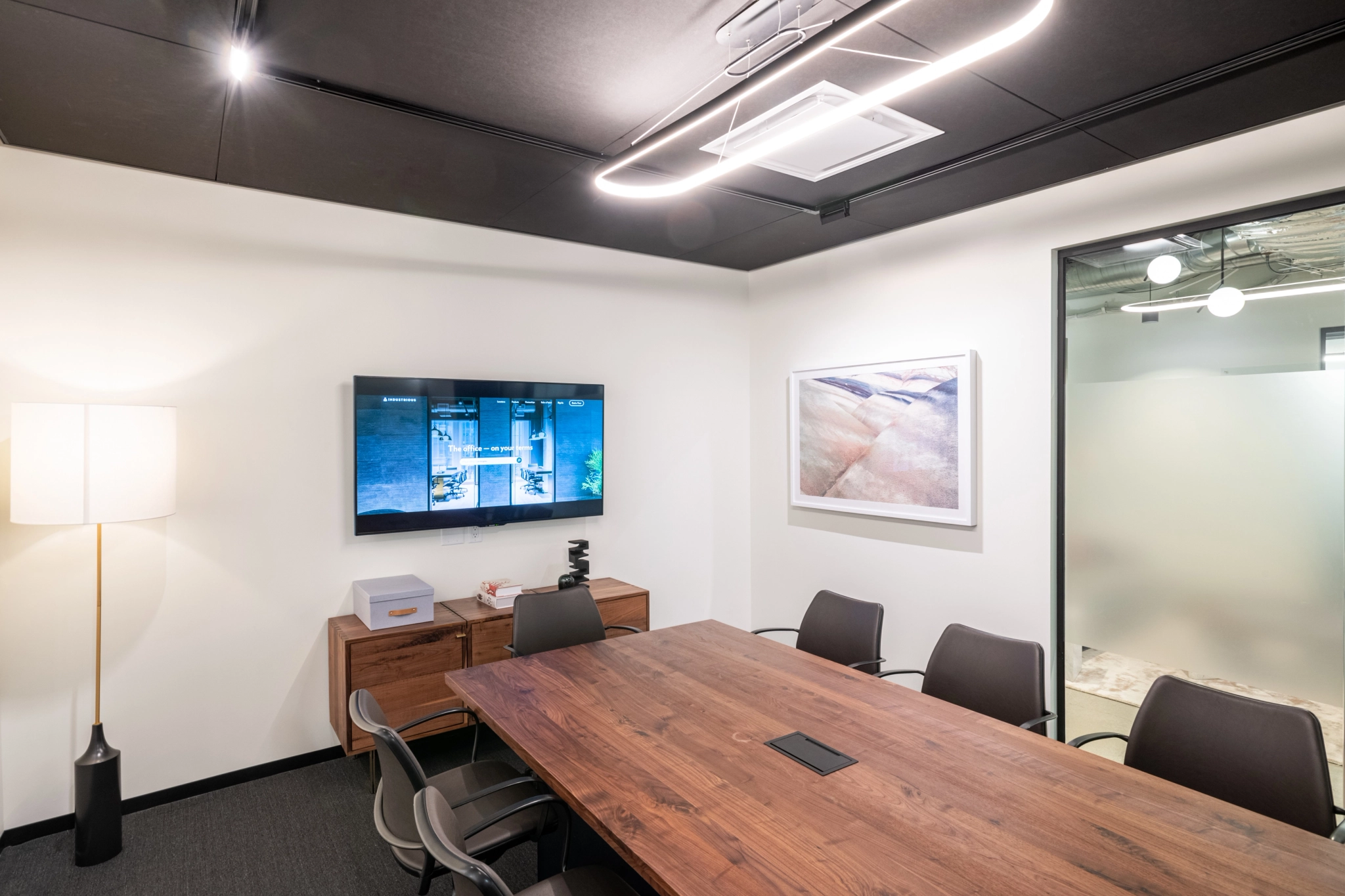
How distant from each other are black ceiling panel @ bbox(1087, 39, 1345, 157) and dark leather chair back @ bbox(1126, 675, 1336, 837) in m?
2.00

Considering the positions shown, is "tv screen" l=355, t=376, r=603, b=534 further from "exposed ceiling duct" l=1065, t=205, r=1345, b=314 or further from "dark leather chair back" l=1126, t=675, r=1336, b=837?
"dark leather chair back" l=1126, t=675, r=1336, b=837

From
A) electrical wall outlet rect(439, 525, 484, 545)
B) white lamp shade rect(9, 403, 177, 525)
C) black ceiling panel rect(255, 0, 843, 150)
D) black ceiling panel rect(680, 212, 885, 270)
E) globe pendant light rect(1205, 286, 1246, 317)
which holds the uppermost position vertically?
black ceiling panel rect(680, 212, 885, 270)

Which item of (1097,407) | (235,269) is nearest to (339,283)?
(235,269)

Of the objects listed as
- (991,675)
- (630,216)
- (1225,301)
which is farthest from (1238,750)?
(630,216)

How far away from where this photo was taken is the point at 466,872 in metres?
1.36

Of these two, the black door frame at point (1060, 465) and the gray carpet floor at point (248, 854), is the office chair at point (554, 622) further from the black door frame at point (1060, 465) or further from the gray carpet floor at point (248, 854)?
the black door frame at point (1060, 465)

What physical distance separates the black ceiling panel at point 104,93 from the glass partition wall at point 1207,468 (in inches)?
147

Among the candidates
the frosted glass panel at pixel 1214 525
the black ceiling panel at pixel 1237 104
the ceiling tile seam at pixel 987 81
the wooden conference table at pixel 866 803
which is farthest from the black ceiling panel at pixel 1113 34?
the wooden conference table at pixel 866 803

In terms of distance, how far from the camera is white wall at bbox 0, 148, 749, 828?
298cm

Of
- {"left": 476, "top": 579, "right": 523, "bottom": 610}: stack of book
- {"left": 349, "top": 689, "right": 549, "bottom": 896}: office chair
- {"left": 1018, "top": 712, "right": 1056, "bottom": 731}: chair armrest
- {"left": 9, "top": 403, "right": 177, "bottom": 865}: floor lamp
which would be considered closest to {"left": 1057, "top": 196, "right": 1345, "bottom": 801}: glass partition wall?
{"left": 1018, "top": 712, "right": 1056, "bottom": 731}: chair armrest

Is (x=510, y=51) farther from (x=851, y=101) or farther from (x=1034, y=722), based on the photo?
(x=1034, y=722)

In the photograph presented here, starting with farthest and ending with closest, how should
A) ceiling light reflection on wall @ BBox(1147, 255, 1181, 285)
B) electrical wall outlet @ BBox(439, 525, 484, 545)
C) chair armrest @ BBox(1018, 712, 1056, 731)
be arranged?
electrical wall outlet @ BBox(439, 525, 484, 545) < ceiling light reflection on wall @ BBox(1147, 255, 1181, 285) < chair armrest @ BBox(1018, 712, 1056, 731)

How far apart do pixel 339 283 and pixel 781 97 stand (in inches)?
96.3

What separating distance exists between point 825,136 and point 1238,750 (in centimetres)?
246
